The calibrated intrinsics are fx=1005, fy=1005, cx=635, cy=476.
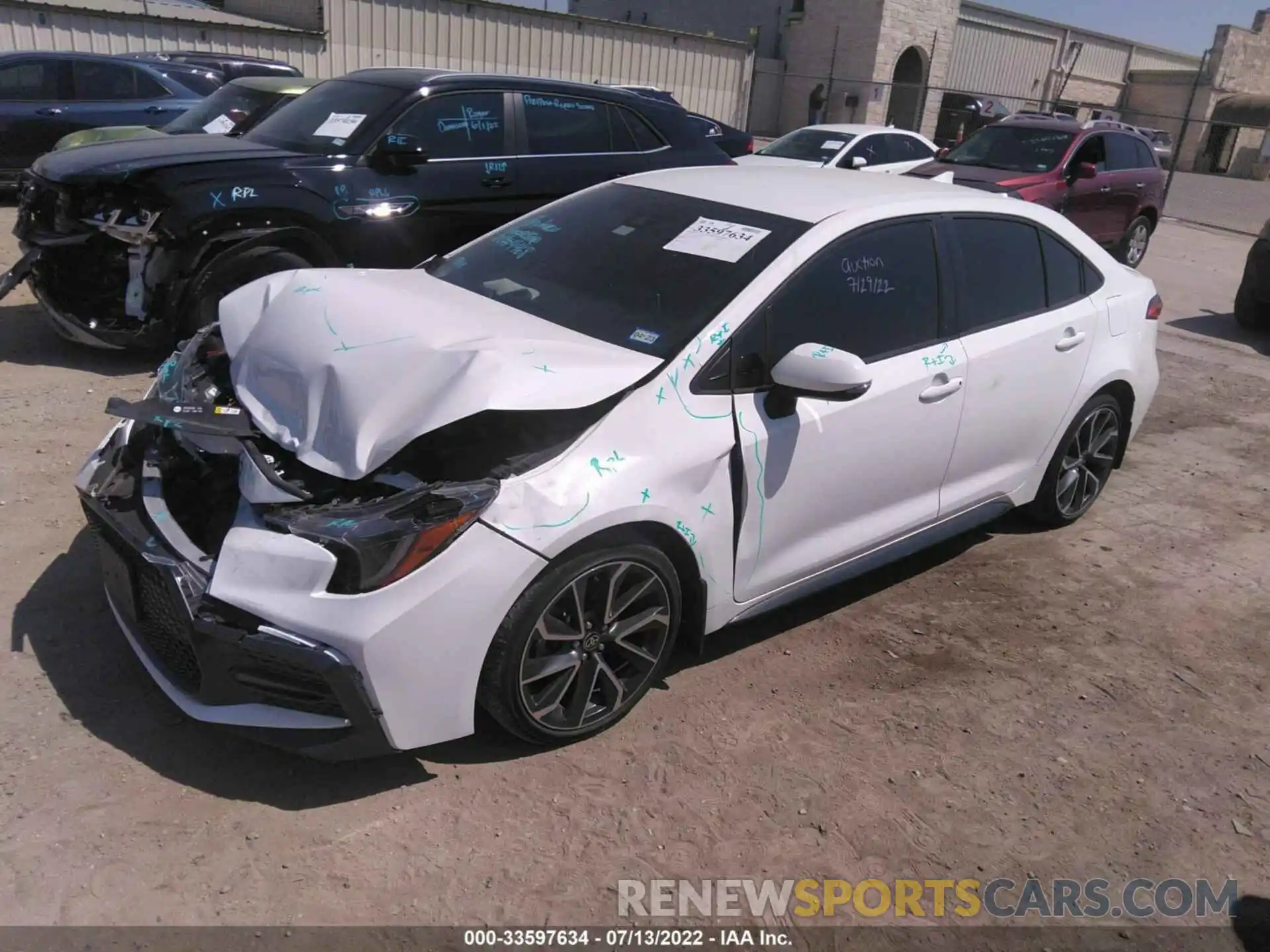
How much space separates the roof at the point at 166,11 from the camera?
763 inches

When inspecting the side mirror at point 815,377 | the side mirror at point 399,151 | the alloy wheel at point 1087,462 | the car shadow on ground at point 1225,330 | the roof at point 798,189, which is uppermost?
the roof at point 798,189

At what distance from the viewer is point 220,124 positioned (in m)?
8.54

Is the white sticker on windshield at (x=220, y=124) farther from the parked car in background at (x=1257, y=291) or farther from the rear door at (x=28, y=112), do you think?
the parked car in background at (x=1257, y=291)

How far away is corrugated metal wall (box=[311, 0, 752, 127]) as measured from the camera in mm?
22453

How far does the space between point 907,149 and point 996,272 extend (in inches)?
424

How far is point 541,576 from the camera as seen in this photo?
2.85 meters

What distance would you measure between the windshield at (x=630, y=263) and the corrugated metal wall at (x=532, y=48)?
16481 mm

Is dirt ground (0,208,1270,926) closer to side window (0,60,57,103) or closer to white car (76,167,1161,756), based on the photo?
white car (76,167,1161,756)

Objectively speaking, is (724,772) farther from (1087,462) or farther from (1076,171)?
(1076,171)

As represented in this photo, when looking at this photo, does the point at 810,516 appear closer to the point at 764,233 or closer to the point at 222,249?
the point at 764,233

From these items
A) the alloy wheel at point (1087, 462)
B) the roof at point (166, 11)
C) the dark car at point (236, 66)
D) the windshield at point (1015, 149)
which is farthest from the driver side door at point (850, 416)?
the roof at point (166, 11)

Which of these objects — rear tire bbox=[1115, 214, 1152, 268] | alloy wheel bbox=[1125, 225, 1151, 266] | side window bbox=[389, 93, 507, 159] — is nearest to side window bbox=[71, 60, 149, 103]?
side window bbox=[389, 93, 507, 159]

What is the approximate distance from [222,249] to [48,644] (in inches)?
123

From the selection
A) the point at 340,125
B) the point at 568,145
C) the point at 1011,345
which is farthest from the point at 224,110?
the point at 1011,345
